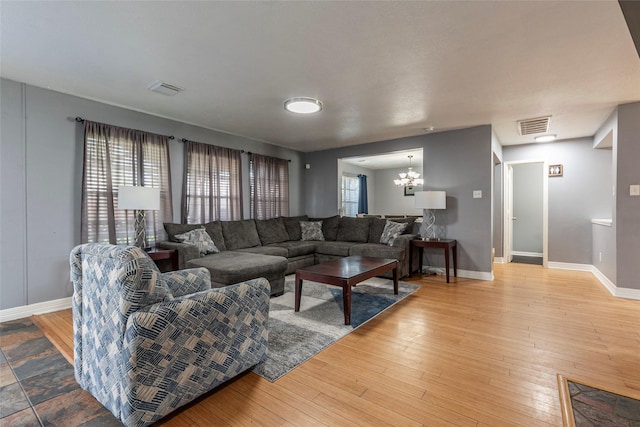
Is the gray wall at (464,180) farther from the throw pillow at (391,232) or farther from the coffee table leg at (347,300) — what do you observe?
the coffee table leg at (347,300)

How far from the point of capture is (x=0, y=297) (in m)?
2.91

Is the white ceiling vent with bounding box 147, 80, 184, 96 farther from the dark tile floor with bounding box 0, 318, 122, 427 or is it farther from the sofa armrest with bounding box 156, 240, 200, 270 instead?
the dark tile floor with bounding box 0, 318, 122, 427

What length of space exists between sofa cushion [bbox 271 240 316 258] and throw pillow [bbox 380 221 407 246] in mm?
1223

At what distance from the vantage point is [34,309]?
3098 mm

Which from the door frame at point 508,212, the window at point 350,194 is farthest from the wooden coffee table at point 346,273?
the window at point 350,194

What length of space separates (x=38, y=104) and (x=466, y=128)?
558 cm

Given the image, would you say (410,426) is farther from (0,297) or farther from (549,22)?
(0,297)

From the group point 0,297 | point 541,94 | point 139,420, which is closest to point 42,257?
point 0,297

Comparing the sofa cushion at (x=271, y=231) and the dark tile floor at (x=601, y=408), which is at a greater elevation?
the sofa cushion at (x=271, y=231)

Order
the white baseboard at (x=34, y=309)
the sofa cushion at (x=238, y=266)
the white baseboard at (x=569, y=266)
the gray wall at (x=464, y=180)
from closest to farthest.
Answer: the white baseboard at (x=34, y=309) < the sofa cushion at (x=238, y=266) < the gray wall at (x=464, y=180) < the white baseboard at (x=569, y=266)

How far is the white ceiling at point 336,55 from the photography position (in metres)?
1.93

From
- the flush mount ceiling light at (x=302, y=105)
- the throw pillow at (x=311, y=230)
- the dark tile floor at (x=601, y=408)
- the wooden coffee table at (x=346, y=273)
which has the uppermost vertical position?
the flush mount ceiling light at (x=302, y=105)

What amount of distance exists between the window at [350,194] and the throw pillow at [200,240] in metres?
4.98

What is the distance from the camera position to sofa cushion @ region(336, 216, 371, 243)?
5469mm
